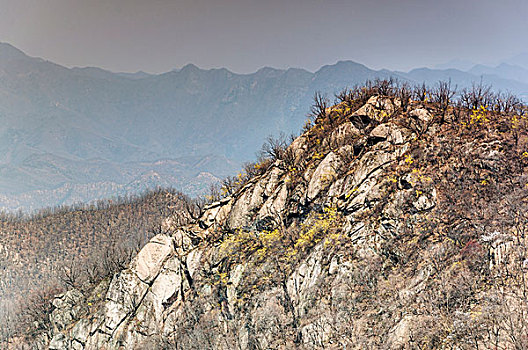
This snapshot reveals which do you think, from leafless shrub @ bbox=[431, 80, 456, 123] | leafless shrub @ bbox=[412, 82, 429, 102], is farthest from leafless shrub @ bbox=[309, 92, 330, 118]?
leafless shrub @ bbox=[431, 80, 456, 123]

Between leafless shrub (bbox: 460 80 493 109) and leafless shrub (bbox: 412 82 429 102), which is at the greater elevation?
leafless shrub (bbox: 412 82 429 102)

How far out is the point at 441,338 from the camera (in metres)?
17.2

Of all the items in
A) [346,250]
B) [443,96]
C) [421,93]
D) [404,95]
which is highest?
[421,93]

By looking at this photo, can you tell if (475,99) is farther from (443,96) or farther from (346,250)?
(346,250)

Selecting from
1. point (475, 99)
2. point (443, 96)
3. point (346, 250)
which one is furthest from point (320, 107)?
point (346, 250)

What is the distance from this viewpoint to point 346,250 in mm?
23891

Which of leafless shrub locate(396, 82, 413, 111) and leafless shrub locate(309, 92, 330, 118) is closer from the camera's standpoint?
leafless shrub locate(396, 82, 413, 111)

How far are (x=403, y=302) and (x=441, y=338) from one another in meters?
2.84

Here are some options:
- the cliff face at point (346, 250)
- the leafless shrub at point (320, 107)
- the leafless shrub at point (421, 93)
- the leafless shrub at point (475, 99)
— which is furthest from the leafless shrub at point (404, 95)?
the leafless shrub at point (320, 107)

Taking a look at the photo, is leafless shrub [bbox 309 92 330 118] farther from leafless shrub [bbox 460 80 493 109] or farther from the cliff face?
leafless shrub [bbox 460 80 493 109]

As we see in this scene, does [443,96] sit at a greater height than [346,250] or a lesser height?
greater

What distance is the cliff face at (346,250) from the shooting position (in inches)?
759

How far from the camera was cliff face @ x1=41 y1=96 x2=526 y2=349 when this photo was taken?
759 inches

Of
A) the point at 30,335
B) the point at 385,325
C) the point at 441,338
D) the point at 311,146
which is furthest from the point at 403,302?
the point at 30,335
